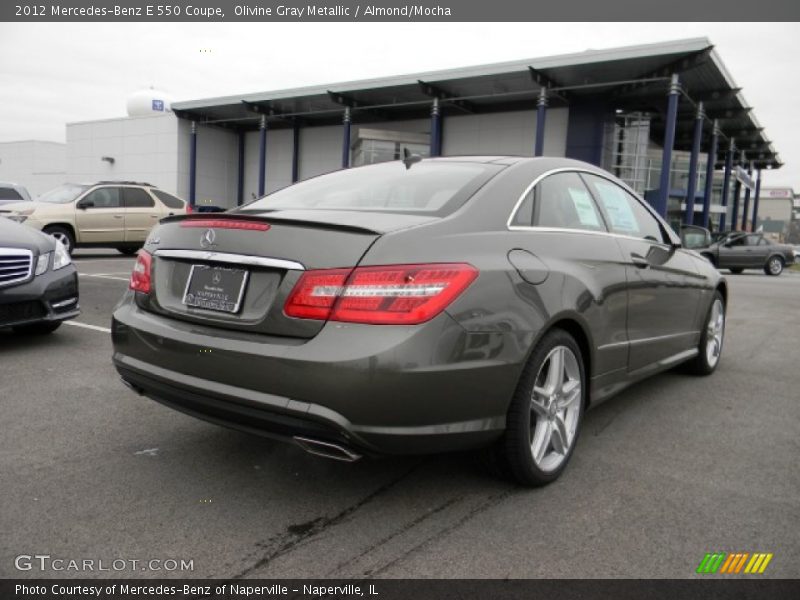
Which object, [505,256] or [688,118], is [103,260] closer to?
[505,256]

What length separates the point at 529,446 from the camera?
2.79 metres

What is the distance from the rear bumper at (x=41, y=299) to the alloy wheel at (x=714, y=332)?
16.8 ft

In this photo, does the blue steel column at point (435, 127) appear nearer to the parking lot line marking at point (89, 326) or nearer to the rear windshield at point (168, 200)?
the rear windshield at point (168, 200)

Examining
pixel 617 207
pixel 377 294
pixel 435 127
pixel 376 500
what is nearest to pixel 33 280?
pixel 376 500

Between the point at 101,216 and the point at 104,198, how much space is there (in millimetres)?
454

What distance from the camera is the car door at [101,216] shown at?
Answer: 47.0 feet

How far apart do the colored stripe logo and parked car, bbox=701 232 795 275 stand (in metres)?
21.2

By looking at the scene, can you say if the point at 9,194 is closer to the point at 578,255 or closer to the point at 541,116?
the point at 578,255

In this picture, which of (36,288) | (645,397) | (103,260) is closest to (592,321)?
(645,397)

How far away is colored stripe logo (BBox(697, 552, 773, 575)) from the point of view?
2.29 metres

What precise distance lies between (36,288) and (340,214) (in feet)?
11.6

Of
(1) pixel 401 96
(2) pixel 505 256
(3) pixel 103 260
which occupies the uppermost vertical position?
(1) pixel 401 96

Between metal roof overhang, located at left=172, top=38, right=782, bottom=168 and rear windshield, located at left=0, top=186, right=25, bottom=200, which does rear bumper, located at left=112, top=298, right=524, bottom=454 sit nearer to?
rear windshield, located at left=0, top=186, right=25, bottom=200

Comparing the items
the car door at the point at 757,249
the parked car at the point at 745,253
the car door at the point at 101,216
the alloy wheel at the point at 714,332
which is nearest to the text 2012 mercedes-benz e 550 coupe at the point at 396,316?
the alloy wheel at the point at 714,332
